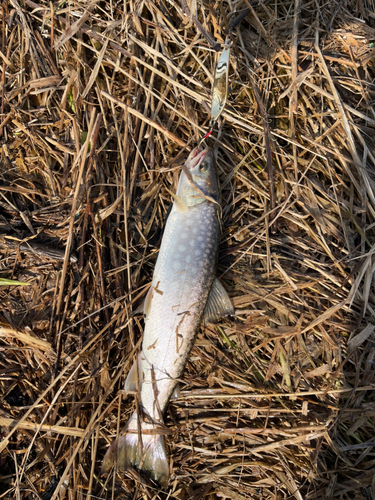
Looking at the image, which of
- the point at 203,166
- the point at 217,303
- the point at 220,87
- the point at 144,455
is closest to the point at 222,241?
the point at 217,303

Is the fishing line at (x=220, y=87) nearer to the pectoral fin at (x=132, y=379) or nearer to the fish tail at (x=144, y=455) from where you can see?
the pectoral fin at (x=132, y=379)

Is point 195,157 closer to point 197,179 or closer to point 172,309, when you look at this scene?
point 197,179

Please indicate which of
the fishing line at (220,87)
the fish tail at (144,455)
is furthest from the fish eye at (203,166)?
the fish tail at (144,455)

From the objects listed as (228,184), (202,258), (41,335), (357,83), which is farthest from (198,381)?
(357,83)

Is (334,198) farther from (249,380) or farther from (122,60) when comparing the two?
(122,60)

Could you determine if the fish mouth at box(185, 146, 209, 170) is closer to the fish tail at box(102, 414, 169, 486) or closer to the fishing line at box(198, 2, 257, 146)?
the fishing line at box(198, 2, 257, 146)

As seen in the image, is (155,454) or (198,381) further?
(198,381)

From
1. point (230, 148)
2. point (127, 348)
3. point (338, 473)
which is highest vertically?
point (230, 148)
